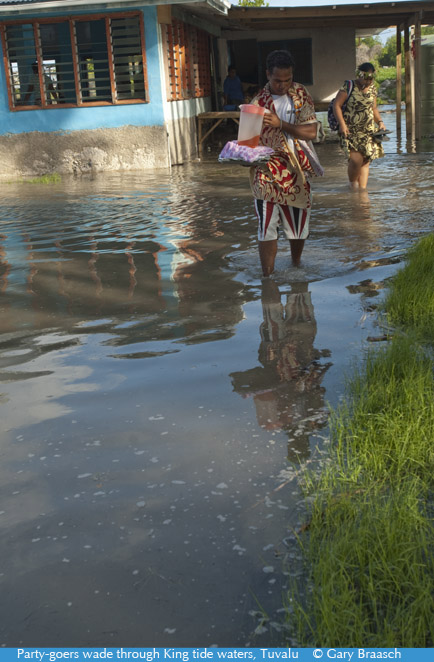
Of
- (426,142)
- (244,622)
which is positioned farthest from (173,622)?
(426,142)

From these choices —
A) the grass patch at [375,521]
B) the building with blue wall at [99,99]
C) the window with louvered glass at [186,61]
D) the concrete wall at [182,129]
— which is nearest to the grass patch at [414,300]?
the grass patch at [375,521]

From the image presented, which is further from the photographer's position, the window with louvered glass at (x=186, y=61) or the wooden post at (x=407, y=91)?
the wooden post at (x=407, y=91)

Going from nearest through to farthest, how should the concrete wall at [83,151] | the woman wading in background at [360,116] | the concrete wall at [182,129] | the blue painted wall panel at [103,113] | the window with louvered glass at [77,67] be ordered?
the woman wading in background at [360,116] < the blue painted wall panel at [103,113] < the window with louvered glass at [77,67] < the concrete wall at [83,151] < the concrete wall at [182,129]

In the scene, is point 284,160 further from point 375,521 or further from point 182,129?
point 182,129

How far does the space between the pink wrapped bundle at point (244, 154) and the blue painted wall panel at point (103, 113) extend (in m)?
10.3

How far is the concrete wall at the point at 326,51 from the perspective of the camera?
74.3ft

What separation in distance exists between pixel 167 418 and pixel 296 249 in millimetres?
3240

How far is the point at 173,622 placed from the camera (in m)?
2.22

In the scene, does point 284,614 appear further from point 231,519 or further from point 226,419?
point 226,419

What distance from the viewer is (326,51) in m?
22.8

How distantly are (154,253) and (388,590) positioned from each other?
5.90 m

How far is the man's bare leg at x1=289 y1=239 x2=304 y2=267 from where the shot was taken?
646cm

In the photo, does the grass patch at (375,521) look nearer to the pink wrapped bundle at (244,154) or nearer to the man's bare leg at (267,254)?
the pink wrapped bundle at (244,154)

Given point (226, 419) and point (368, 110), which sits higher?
point (368, 110)
